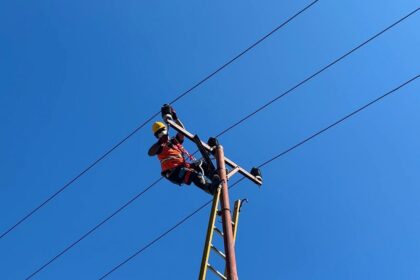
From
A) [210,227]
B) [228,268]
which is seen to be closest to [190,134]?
[210,227]

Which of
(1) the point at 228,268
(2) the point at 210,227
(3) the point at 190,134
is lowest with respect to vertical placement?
(1) the point at 228,268

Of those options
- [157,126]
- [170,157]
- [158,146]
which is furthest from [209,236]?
[157,126]

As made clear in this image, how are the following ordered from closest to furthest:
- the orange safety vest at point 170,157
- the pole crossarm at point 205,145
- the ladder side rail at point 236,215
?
the ladder side rail at point 236,215, the pole crossarm at point 205,145, the orange safety vest at point 170,157

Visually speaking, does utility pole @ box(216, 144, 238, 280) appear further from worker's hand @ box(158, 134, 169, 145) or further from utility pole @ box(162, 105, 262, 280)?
worker's hand @ box(158, 134, 169, 145)

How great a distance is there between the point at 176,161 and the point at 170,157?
0.14m

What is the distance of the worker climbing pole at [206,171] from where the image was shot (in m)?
6.03

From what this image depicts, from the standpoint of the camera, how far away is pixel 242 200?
284 inches

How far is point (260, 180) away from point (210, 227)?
2.33 metres

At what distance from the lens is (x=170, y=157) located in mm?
8797

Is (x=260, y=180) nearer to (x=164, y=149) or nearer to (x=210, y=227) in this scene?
(x=164, y=149)

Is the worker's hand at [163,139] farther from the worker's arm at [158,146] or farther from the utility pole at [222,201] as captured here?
the utility pole at [222,201]

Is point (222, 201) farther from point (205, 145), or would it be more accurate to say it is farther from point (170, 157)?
point (170, 157)

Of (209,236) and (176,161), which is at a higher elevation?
(176,161)

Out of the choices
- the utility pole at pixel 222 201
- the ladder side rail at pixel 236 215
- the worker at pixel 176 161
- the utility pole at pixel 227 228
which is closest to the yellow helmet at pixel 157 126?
the worker at pixel 176 161
